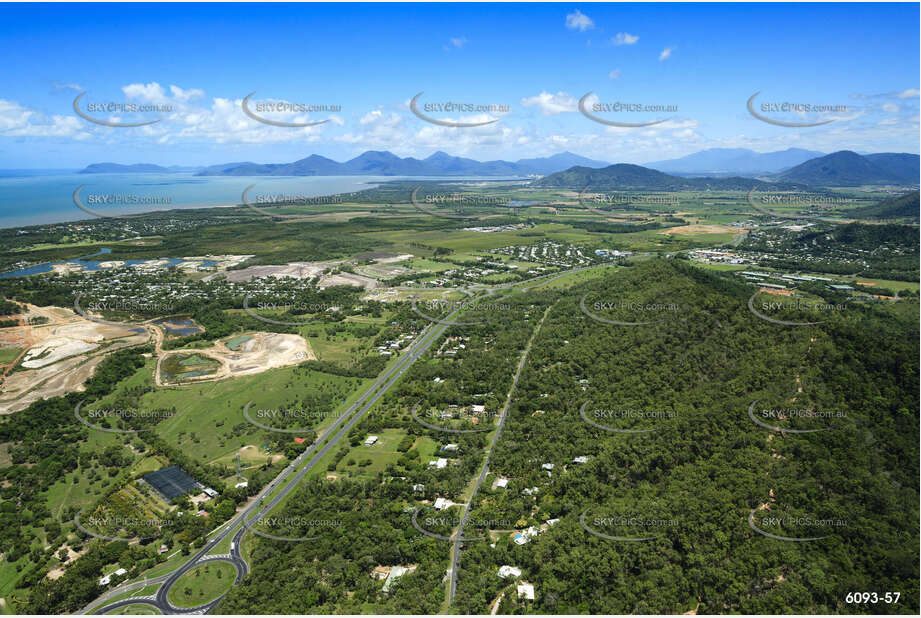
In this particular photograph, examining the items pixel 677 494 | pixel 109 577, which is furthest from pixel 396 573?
pixel 677 494

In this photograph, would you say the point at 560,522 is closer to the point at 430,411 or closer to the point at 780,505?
the point at 780,505

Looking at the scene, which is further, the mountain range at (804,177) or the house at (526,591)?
the mountain range at (804,177)

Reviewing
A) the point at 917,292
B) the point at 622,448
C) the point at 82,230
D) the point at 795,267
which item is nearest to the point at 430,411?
the point at 622,448

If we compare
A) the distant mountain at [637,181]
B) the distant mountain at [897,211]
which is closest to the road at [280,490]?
the distant mountain at [897,211]

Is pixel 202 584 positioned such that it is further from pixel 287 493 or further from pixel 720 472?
pixel 720 472

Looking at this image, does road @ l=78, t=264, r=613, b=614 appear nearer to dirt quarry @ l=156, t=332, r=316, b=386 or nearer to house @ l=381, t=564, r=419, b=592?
house @ l=381, t=564, r=419, b=592

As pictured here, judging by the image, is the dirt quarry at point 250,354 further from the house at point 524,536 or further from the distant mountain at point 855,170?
the distant mountain at point 855,170
